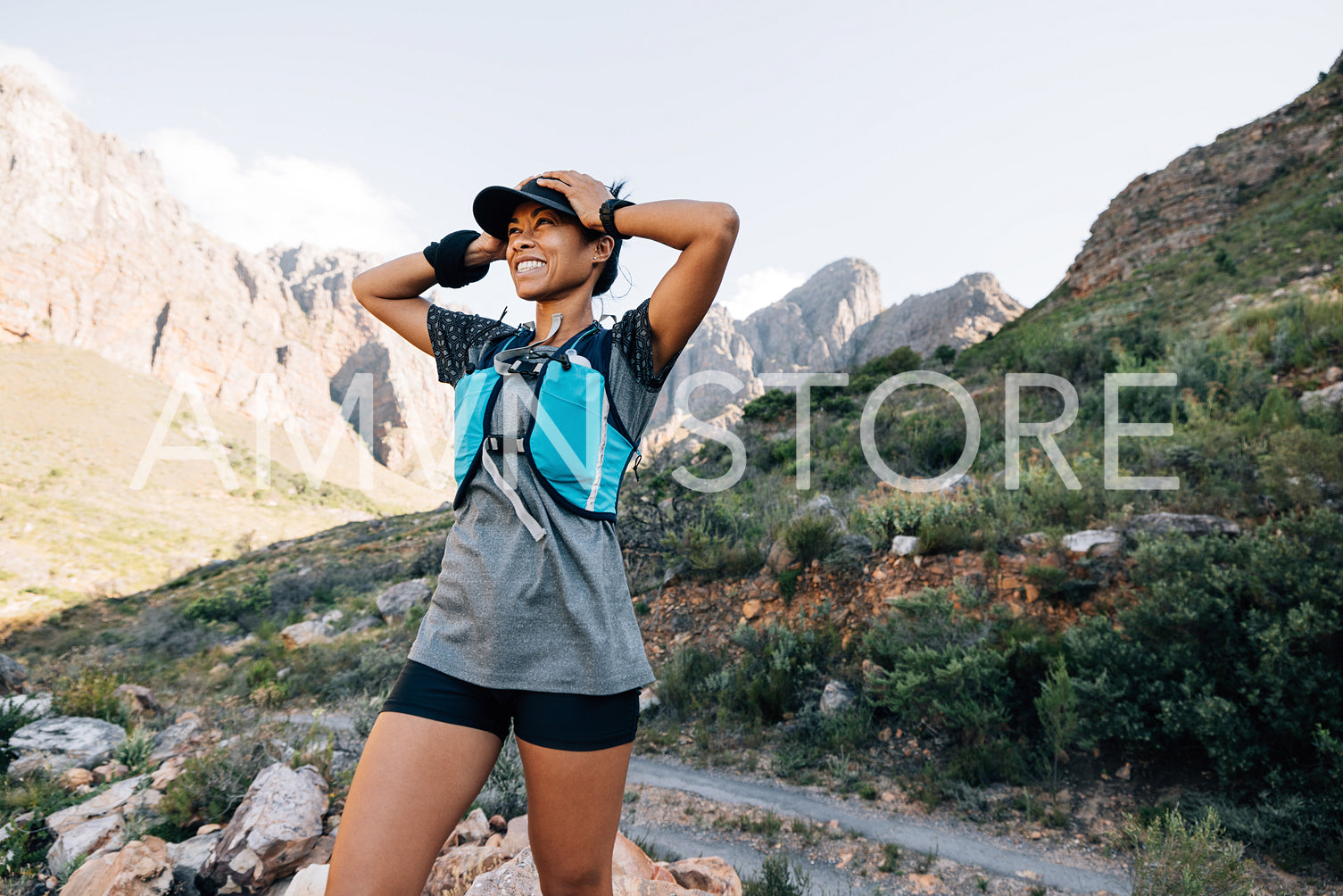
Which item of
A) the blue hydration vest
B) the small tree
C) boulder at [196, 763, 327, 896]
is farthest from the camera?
the small tree

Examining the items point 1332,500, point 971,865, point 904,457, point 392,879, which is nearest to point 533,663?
point 392,879

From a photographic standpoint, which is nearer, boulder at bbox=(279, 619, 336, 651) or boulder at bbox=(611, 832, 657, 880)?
boulder at bbox=(611, 832, 657, 880)

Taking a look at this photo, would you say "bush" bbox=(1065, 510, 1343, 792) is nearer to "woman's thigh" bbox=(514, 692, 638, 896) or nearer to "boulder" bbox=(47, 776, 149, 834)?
"woman's thigh" bbox=(514, 692, 638, 896)

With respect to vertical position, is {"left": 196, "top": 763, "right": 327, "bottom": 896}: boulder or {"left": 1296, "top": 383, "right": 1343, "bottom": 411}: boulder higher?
{"left": 1296, "top": 383, "right": 1343, "bottom": 411}: boulder

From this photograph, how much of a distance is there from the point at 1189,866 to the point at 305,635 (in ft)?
41.5

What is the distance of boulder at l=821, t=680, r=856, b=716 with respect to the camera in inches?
204

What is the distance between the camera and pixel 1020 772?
13.5 feet

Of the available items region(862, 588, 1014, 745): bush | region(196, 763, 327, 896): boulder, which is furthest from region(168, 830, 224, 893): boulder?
region(862, 588, 1014, 745): bush

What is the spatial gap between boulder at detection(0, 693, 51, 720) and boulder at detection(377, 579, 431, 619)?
545 cm

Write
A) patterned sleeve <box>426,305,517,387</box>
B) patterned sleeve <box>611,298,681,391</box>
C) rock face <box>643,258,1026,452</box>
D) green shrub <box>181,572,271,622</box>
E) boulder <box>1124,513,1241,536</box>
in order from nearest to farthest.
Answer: patterned sleeve <box>611,298,681,391</box> < patterned sleeve <box>426,305,517,387</box> < boulder <box>1124,513,1241,536</box> < green shrub <box>181,572,271,622</box> < rock face <box>643,258,1026,452</box>

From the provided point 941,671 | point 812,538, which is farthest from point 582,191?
point 812,538

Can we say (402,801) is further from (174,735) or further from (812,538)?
(174,735)

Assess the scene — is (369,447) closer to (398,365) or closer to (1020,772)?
(398,365)

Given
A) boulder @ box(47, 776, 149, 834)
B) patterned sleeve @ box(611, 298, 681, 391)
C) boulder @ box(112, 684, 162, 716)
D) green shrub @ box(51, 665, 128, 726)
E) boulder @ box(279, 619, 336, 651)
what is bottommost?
boulder @ box(279, 619, 336, 651)
